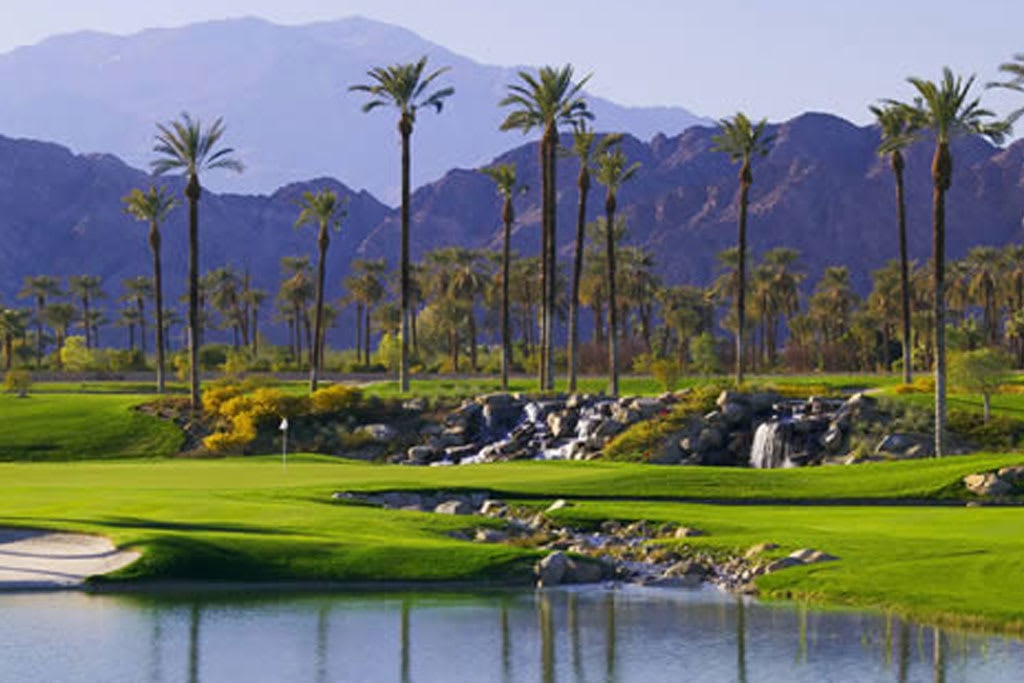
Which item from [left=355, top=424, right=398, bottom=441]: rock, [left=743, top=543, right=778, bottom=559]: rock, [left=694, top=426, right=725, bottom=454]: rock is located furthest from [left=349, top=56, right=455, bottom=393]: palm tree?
[left=743, top=543, right=778, bottom=559]: rock

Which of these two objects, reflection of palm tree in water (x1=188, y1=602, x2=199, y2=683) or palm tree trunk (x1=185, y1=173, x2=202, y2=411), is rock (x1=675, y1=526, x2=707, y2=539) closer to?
reflection of palm tree in water (x1=188, y1=602, x2=199, y2=683)

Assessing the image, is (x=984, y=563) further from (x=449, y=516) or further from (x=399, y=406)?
(x=399, y=406)

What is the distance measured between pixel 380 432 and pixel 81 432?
15.0 m

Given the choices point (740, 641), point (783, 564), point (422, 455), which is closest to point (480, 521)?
point (783, 564)

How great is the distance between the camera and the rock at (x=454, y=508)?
4756 cm

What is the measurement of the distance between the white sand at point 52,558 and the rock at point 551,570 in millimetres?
8730

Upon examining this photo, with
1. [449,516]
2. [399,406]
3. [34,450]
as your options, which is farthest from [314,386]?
[449,516]

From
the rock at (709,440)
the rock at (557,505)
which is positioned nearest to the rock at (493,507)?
the rock at (557,505)

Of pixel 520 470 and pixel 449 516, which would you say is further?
pixel 520 470

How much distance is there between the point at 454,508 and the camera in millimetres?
47750

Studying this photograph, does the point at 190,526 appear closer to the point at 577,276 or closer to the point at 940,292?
the point at 940,292

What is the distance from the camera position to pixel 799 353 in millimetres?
171875

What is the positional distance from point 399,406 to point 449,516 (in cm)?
4198

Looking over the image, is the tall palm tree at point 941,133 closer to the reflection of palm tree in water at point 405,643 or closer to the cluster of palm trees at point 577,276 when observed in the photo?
the cluster of palm trees at point 577,276
